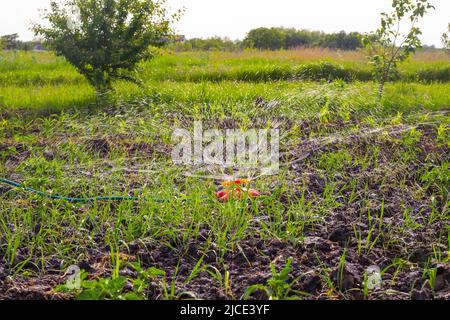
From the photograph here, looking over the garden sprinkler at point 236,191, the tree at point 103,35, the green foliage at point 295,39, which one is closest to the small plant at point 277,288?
the garden sprinkler at point 236,191

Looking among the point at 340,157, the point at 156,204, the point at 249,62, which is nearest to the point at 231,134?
the point at 340,157

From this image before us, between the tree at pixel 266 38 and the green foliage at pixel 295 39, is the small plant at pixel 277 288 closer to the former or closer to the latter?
the green foliage at pixel 295 39

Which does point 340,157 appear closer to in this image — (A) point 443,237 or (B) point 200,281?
(A) point 443,237

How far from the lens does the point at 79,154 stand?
194 inches

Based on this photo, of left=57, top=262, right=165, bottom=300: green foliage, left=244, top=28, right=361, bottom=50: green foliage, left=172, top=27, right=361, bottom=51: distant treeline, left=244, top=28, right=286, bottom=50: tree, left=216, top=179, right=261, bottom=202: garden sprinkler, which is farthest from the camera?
left=244, top=28, right=361, bottom=50: green foliage

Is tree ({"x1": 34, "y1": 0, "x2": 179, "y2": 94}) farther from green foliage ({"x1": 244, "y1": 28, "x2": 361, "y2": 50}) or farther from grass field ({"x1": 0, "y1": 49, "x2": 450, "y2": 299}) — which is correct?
green foliage ({"x1": 244, "y1": 28, "x2": 361, "y2": 50})

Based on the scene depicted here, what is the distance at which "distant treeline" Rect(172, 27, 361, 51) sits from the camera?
821 inches

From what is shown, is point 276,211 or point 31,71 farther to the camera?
point 31,71

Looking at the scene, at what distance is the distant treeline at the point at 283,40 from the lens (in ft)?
68.4

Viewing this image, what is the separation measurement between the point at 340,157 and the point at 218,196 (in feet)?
4.48

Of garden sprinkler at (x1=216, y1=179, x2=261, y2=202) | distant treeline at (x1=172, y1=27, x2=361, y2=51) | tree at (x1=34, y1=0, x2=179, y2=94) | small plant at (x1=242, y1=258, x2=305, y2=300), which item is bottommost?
small plant at (x1=242, y1=258, x2=305, y2=300)

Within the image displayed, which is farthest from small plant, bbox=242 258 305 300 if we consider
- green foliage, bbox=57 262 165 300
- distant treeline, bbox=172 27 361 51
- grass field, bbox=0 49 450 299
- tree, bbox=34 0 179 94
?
distant treeline, bbox=172 27 361 51

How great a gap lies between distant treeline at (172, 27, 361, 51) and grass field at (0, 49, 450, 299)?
45.2 ft

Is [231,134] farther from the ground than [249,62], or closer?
closer
